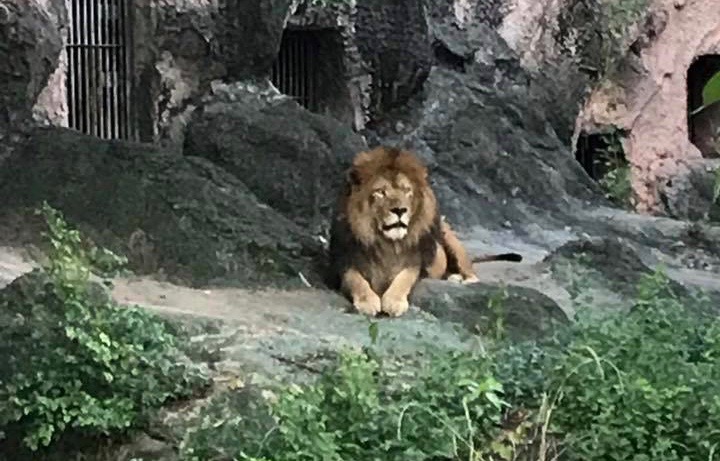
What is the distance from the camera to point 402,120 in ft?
36.3

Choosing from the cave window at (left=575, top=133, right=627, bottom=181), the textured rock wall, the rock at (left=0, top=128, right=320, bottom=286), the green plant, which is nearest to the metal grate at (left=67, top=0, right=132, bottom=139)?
the rock at (left=0, top=128, right=320, bottom=286)

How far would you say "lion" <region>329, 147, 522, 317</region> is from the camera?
6.86 m

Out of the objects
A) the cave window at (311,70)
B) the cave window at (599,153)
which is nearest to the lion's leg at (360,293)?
the cave window at (311,70)

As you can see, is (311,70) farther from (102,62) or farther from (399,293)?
(399,293)

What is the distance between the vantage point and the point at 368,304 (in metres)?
6.55

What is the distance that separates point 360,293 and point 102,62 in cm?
380

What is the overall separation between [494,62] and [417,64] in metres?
1.16

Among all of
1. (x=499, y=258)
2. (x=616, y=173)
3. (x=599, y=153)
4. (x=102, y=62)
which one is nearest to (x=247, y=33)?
(x=102, y=62)

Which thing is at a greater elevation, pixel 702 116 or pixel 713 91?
pixel 713 91

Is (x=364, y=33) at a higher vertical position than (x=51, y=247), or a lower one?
higher

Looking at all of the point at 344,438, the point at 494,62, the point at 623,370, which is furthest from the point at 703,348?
the point at 494,62

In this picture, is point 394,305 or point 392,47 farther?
point 392,47

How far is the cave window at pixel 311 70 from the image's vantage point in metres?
10.9

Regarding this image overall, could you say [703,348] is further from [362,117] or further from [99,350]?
[362,117]
